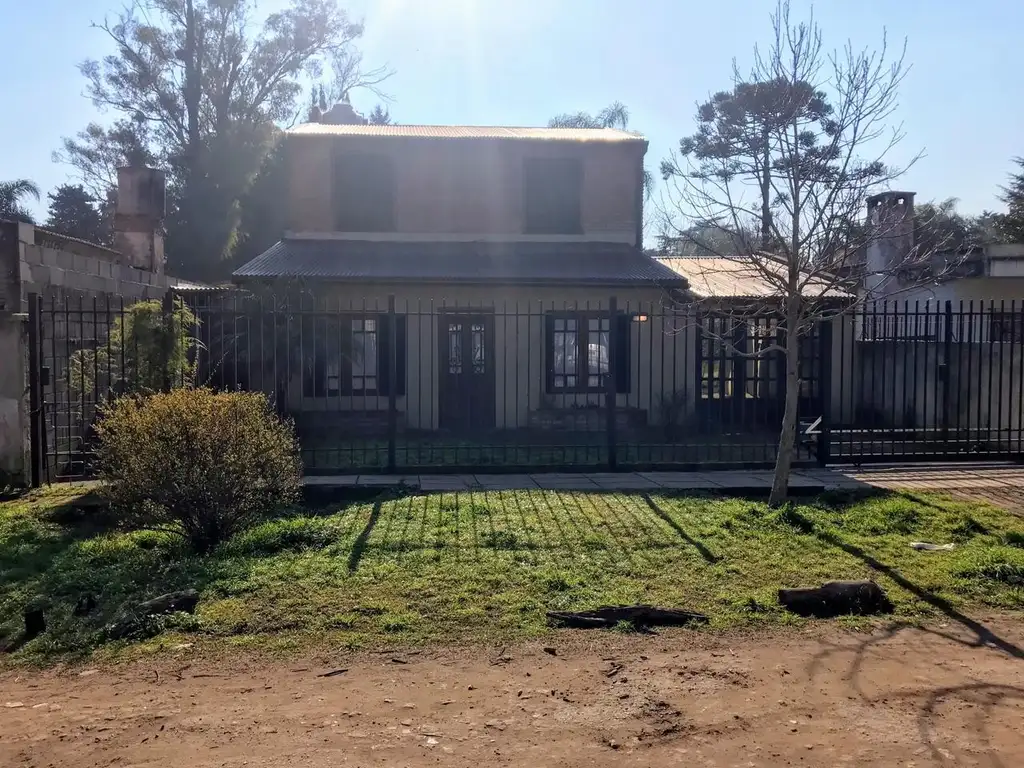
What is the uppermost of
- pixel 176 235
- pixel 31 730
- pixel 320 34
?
pixel 320 34

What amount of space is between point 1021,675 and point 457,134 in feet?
50.3

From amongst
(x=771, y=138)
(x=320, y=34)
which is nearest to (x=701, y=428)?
(x=771, y=138)

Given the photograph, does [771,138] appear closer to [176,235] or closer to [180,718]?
[180,718]

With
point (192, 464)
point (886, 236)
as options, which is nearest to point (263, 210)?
point (192, 464)

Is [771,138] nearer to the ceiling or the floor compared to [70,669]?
nearer to the ceiling

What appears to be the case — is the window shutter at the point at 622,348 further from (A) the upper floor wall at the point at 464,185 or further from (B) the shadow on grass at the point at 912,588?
(B) the shadow on grass at the point at 912,588

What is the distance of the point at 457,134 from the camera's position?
17.9 meters

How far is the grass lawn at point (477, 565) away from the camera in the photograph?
5359 mm

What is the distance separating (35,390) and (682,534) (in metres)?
6.77

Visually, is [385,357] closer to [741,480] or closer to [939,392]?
[741,480]

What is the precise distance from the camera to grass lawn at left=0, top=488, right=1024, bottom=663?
5359mm

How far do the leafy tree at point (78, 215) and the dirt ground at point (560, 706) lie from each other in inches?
1358

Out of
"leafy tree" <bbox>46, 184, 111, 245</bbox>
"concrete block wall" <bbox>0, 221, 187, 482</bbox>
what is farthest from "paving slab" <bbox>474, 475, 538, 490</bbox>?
"leafy tree" <bbox>46, 184, 111, 245</bbox>

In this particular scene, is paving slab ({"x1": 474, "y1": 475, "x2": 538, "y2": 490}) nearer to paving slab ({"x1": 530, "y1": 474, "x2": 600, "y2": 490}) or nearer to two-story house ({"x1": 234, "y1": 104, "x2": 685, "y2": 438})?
paving slab ({"x1": 530, "y1": 474, "x2": 600, "y2": 490})
